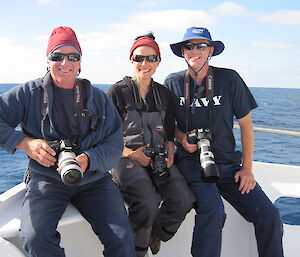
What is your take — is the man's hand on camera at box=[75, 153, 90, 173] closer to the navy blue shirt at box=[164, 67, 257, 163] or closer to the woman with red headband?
the woman with red headband

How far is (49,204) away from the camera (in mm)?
2422

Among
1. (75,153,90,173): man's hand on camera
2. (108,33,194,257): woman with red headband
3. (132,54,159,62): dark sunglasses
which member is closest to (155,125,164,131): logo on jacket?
(108,33,194,257): woman with red headband

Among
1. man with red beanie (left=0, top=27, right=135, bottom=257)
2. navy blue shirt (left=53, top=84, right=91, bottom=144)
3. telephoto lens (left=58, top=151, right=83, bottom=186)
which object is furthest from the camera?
navy blue shirt (left=53, top=84, right=91, bottom=144)

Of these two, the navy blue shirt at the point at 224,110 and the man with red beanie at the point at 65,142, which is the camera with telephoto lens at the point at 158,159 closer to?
the man with red beanie at the point at 65,142

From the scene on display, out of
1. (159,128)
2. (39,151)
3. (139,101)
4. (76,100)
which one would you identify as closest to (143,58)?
(139,101)

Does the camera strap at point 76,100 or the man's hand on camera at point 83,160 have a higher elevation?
the camera strap at point 76,100

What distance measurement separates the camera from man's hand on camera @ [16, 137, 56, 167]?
241 centimetres

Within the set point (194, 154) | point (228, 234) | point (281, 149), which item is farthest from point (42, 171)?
point (281, 149)

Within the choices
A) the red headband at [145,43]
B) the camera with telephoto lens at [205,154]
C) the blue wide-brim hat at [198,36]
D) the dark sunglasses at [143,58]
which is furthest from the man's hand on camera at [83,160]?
the blue wide-brim hat at [198,36]

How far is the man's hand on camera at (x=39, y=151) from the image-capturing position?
2.41m

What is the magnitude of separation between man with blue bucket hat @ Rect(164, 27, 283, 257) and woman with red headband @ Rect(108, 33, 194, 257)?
6.4 inches

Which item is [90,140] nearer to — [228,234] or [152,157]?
[152,157]

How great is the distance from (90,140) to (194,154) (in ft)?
3.52

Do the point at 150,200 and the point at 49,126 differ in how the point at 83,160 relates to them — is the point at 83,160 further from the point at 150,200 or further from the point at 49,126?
the point at 150,200
